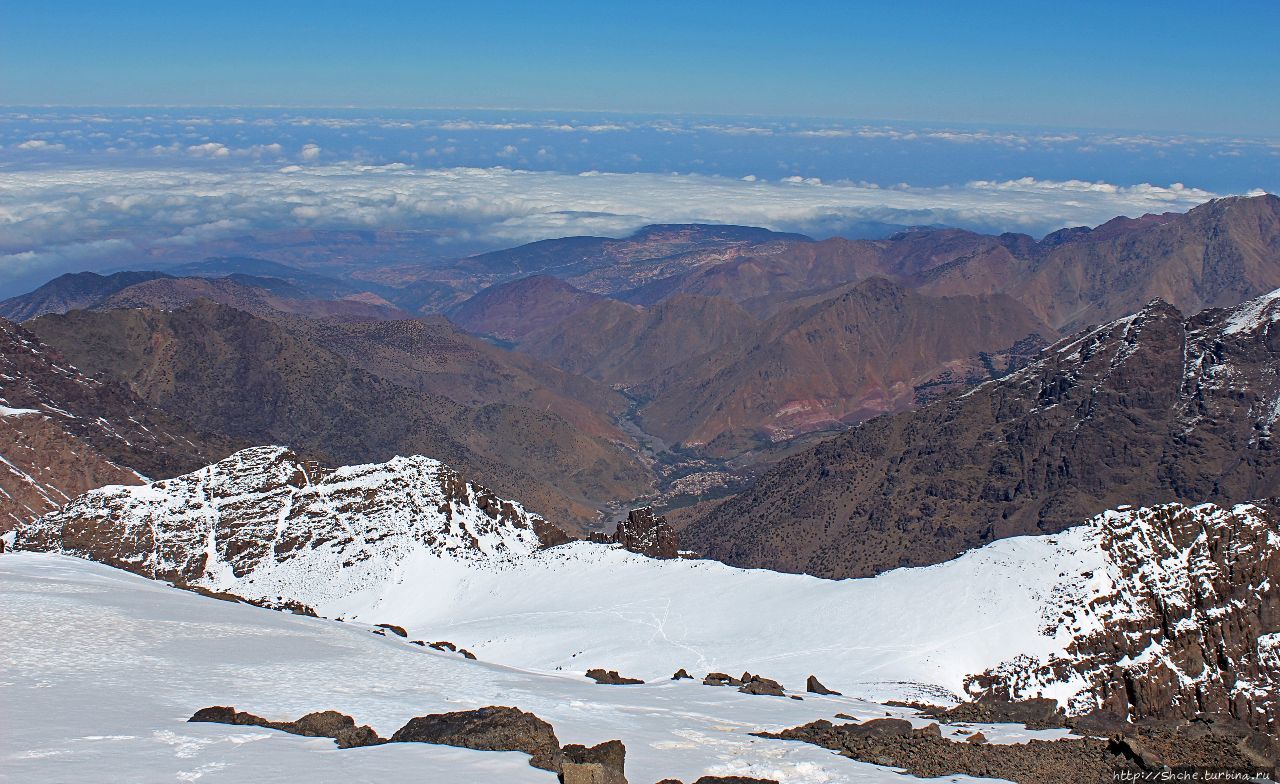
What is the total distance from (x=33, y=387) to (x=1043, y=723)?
171747 millimetres

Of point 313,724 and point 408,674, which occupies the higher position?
point 313,724

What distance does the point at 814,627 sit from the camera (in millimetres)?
75875

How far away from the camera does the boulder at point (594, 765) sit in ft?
85.7

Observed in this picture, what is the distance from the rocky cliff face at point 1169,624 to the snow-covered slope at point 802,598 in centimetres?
13

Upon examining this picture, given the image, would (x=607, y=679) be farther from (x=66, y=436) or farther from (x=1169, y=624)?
(x=66, y=436)

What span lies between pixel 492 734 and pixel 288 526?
87542 mm

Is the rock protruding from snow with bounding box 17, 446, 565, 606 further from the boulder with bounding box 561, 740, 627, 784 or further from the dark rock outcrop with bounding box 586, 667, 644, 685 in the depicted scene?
the boulder with bounding box 561, 740, 627, 784

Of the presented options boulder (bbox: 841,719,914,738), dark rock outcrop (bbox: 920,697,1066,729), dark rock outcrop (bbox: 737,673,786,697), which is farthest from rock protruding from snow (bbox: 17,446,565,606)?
boulder (bbox: 841,719,914,738)

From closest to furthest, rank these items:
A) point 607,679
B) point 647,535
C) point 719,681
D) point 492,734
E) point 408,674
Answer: point 492,734 → point 408,674 → point 719,681 → point 607,679 → point 647,535

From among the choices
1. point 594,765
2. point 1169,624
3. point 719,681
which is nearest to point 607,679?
point 719,681

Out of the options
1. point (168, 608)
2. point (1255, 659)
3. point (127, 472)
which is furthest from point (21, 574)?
point (127, 472)

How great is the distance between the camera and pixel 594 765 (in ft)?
87.1

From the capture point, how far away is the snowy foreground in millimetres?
28312

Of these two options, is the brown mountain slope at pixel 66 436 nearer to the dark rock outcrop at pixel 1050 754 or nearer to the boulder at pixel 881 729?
the boulder at pixel 881 729
